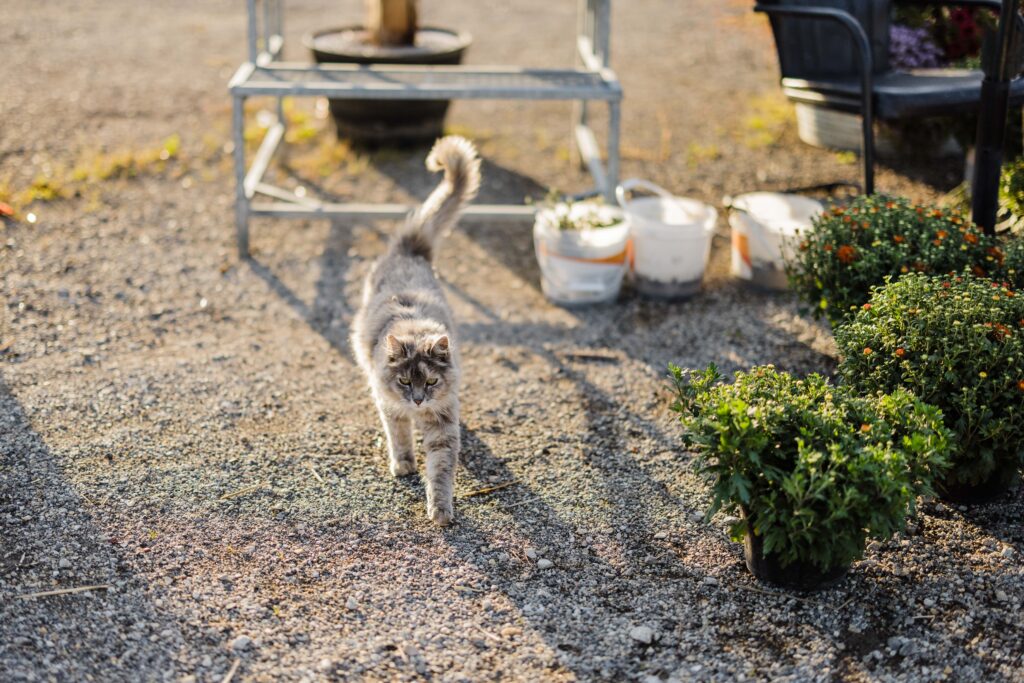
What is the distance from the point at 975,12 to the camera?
6402mm

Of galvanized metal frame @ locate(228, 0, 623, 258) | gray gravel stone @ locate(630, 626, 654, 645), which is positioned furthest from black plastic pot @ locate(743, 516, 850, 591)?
galvanized metal frame @ locate(228, 0, 623, 258)

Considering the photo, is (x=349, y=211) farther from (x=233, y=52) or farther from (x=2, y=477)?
(x=233, y=52)

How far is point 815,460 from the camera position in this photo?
2.81 metres

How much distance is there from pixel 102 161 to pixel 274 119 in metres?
1.27

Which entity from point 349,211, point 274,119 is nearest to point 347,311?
point 349,211

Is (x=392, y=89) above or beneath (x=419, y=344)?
above

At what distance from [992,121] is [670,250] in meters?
1.52

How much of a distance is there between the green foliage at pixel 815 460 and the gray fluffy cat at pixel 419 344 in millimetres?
858

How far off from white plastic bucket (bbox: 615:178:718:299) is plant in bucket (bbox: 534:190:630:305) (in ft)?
0.28

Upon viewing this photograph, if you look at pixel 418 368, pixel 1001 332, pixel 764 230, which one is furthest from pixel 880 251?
pixel 418 368

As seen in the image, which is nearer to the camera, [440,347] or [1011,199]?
[440,347]

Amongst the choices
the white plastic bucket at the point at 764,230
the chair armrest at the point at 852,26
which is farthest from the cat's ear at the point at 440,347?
the chair armrest at the point at 852,26

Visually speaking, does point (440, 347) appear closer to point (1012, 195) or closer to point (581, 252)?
point (581, 252)

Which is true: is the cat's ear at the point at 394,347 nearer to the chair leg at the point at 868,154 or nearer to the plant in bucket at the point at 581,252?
the plant in bucket at the point at 581,252
